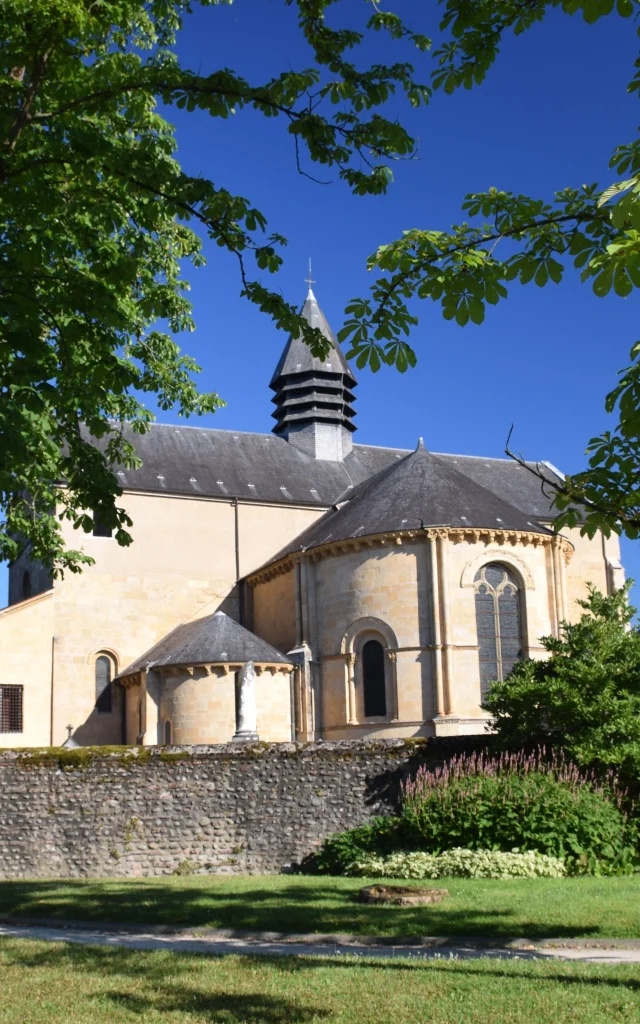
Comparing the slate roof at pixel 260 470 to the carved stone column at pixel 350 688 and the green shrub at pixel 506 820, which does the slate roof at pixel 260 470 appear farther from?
the green shrub at pixel 506 820

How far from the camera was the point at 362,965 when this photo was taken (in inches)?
344

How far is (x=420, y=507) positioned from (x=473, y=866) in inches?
529

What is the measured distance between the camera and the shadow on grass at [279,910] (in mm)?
10930

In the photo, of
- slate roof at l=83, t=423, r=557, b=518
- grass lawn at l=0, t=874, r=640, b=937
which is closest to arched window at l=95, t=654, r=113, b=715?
slate roof at l=83, t=423, r=557, b=518

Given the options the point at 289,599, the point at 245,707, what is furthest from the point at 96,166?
the point at 289,599

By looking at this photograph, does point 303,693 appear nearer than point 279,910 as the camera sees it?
No

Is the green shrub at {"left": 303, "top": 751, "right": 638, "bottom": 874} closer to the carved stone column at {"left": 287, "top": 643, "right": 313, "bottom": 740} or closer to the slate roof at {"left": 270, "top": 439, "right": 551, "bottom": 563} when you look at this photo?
the carved stone column at {"left": 287, "top": 643, "right": 313, "bottom": 740}

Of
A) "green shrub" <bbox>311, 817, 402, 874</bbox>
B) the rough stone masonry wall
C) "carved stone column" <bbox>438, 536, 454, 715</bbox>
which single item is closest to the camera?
"green shrub" <bbox>311, 817, 402, 874</bbox>

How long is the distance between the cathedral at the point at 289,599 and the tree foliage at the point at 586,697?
3.27 m

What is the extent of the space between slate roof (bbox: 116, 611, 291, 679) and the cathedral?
6 cm

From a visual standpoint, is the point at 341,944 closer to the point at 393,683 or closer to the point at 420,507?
the point at 393,683

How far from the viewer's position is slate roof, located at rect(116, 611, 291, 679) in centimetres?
2675

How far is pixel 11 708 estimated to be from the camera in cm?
3008

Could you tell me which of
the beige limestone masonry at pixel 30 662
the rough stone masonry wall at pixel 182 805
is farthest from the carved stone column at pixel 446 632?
the beige limestone masonry at pixel 30 662
